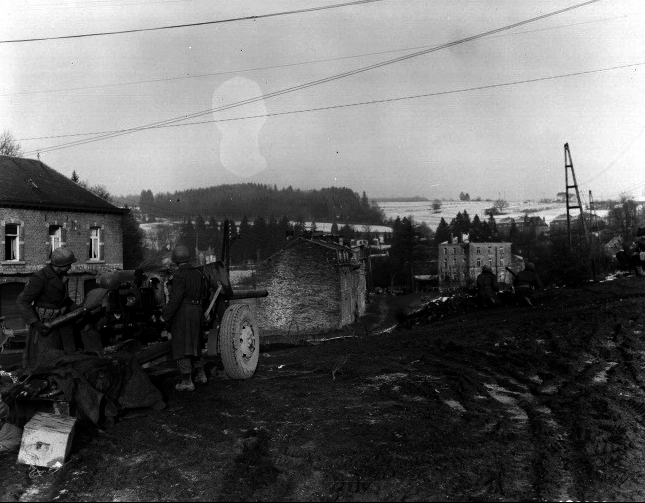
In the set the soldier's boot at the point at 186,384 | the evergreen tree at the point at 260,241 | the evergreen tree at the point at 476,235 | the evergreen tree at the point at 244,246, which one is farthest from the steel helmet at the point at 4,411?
the evergreen tree at the point at 476,235

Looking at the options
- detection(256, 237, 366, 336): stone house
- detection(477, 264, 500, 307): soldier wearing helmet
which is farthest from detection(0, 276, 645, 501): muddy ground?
detection(256, 237, 366, 336): stone house

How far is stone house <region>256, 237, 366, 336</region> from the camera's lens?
42.7 m

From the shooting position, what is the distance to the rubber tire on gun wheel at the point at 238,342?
747 cm

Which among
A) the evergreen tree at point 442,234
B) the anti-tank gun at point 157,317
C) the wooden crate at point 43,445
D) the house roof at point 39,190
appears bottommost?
the evergreen tree at point 442,234

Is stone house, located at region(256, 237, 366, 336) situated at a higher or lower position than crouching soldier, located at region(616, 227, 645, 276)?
lower

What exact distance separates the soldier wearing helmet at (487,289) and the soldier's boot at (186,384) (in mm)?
10264

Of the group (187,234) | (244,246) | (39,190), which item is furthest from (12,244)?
(187,234)

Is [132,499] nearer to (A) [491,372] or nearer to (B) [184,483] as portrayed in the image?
(B) [184,483]

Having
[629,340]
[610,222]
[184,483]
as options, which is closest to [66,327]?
[184,483]

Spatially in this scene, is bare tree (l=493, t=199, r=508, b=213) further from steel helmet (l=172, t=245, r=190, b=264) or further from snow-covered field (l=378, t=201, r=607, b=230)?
steel helmet (l=172, t=245, r=190, b=264)

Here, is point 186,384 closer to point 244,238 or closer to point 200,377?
point 200,377

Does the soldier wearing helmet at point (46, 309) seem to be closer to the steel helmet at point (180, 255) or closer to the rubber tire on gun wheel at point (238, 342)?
the steel helmet at point (180, 255)

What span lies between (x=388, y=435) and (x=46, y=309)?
3715 mm

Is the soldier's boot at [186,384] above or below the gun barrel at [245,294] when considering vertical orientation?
below
